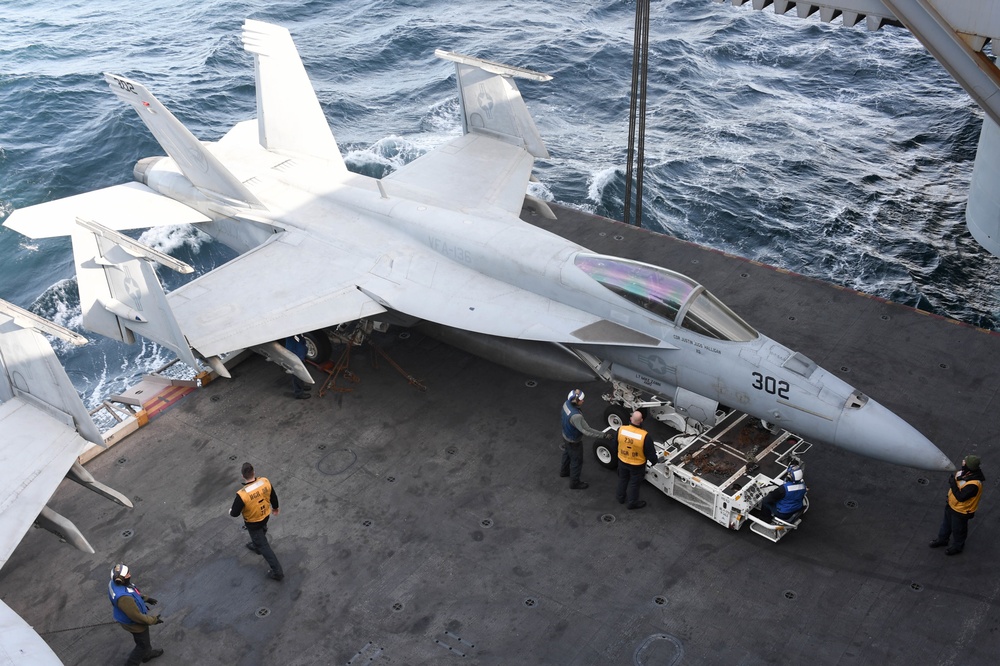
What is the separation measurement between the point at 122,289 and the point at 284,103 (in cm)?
707

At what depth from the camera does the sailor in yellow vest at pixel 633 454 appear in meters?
11.7

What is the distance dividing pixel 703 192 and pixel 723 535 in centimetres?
1632

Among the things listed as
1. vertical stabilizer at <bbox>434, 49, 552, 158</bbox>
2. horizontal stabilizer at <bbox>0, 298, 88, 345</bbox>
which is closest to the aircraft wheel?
horizontal stabilizer at <bbox>0, 298, 88, 345</bbox>

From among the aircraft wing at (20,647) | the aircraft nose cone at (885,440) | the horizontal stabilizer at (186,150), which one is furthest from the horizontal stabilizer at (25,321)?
the aircraft nose cone at (885,440)

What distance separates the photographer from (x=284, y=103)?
63.3 feet

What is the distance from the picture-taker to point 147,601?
10.9m

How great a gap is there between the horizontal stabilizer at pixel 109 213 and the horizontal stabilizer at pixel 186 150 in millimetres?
744

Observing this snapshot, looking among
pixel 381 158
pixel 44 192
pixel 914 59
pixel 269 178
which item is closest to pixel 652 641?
pixel 269 178

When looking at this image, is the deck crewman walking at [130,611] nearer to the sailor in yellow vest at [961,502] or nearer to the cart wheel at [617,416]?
the cart wheel at [617,416]

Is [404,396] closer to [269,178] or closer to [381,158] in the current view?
[269,178]

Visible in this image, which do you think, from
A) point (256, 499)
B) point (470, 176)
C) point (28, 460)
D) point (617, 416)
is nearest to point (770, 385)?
point (617, 416)

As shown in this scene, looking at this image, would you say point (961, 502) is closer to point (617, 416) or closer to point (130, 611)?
point (617, 416)

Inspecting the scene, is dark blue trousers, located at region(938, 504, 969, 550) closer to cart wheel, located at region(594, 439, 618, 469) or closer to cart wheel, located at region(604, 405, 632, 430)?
cart wheel, located at region(594, 439, 618, 469)

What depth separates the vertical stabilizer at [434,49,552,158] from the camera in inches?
734
